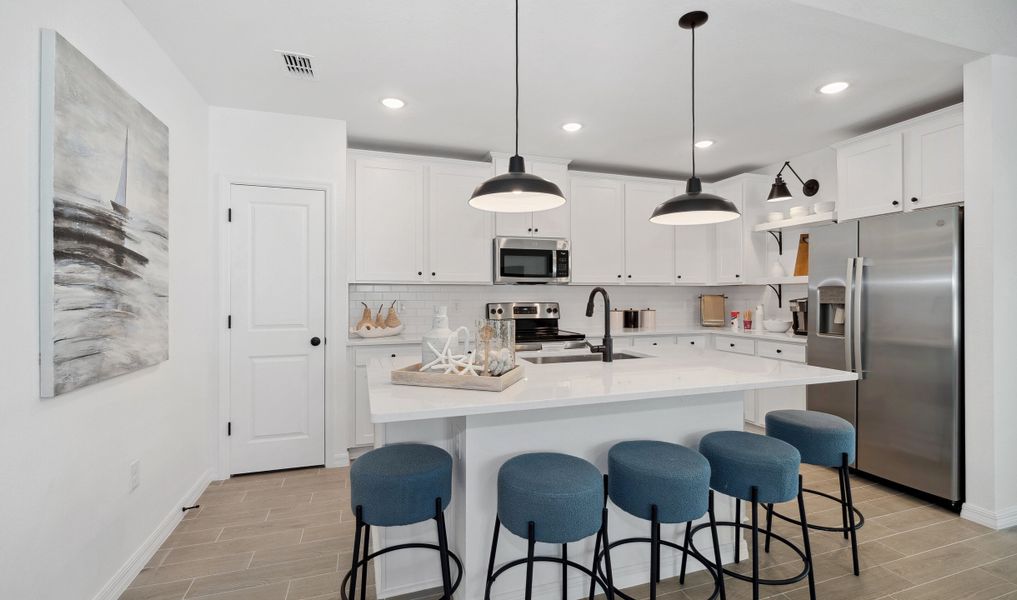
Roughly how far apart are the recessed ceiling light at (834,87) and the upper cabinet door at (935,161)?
1.98 ft

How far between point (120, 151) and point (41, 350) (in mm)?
917

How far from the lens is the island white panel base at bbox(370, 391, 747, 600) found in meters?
1.81

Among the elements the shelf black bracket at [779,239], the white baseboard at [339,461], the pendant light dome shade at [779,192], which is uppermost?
the pendant light dome shade at [779,192]

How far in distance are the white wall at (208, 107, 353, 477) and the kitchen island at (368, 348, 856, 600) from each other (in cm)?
146

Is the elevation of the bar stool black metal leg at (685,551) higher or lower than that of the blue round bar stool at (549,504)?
lower

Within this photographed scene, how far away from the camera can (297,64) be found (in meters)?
2.67

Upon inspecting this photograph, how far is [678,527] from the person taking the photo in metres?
2.13

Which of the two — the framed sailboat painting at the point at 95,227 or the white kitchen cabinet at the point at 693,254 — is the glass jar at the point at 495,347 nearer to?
the framed sailboat painting at the point at 95,227

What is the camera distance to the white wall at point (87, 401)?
1418mm

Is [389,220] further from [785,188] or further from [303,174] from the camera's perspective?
[785,188]

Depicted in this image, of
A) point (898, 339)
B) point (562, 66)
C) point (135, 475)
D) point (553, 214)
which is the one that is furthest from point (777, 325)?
point (135, 475)

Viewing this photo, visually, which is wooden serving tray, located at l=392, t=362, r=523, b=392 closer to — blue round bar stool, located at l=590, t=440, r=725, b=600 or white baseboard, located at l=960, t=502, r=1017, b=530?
blue round bar stool, located at l=590, t=440, r=725, b=600

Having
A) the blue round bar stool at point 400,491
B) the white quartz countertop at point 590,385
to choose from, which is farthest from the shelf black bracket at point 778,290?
the blue round bar stool at point 400,491

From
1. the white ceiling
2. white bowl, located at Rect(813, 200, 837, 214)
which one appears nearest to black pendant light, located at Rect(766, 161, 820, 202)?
white bowl, located at Rect(813, 200, 837, 214)
